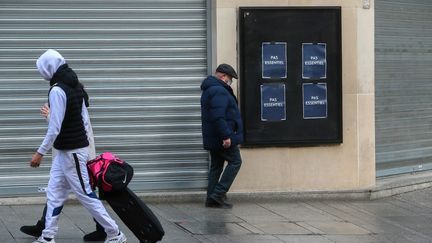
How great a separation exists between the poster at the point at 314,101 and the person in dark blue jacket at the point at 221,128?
1.27 meters

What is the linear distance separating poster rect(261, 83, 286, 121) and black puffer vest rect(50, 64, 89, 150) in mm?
3625

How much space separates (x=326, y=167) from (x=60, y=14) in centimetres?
409

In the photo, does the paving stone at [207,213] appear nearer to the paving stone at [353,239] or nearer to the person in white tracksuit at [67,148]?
the paving stone at [353,239]

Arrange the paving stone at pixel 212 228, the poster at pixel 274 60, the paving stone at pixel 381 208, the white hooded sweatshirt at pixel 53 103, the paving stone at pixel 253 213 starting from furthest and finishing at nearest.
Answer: the poster at pixel 274 60 → the paving stone at pixel 381 208 → the paving stone at pixel 253 213 → the paving stone at pixel 212 228 → the white hooded sweatshirt at pixel 53 103

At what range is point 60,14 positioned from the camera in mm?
9812

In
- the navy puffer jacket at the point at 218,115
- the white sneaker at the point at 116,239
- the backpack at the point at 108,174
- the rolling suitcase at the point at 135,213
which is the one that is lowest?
the white sneaker at the point at 116,239

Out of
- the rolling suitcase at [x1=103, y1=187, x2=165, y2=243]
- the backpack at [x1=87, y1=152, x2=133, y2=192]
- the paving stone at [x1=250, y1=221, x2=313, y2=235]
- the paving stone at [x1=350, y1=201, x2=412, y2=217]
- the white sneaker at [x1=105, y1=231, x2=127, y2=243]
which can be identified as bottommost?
the paving stone at [x1=350, y1=201, x2=412, y2=217]

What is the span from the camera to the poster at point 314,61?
10.5m

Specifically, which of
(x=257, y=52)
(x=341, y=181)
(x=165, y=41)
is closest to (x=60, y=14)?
(x=165, y=41)

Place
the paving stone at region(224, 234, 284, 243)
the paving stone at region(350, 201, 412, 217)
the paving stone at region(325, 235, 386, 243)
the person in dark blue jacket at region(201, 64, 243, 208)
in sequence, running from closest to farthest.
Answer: the paving stone at region(224, 234, 284, 243) < the paving stone at region(325, 235, 386, 243) < the person in dark blue jacket at region(201, 64, 243, 208) < the paving stone at region(350, 201, 412, 217)

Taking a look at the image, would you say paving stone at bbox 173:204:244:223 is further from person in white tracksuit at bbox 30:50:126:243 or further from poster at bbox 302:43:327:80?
poster at bbox 302:43:327:80

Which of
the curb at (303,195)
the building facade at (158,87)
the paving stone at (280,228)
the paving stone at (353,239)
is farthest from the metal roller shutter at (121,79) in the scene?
the paving stone at (353,239)

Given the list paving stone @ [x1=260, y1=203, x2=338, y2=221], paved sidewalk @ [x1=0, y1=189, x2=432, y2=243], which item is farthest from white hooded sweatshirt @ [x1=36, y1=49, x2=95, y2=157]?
paving stone @ [x1=260, y1=203, x2=338, y2=221]

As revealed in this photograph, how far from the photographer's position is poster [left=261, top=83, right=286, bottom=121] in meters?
10.3
